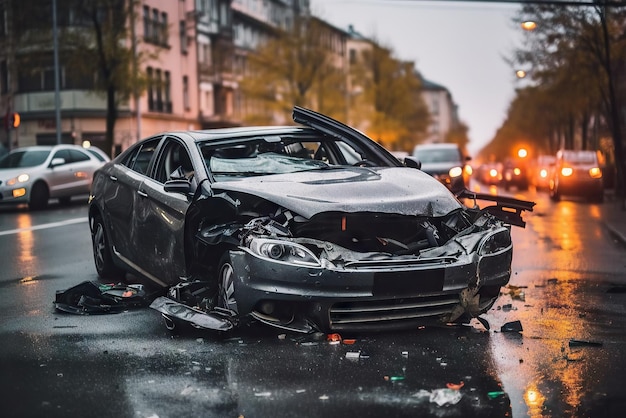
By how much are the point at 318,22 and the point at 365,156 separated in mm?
55136

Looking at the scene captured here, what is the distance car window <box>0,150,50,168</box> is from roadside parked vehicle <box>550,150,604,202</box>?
1574 cm

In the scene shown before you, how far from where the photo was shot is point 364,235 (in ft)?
22.0

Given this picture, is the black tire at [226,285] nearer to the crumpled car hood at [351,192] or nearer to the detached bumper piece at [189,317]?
the detached bumper piece at [189,317]

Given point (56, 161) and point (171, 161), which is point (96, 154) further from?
point (171, 161)

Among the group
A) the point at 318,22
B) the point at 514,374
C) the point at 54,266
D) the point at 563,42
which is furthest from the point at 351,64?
the point at 514,374

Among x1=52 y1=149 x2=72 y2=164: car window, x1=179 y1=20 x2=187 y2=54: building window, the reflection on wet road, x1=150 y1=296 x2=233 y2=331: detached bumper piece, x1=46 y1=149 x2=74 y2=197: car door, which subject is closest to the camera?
the reflection on wet road

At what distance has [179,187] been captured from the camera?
718cm

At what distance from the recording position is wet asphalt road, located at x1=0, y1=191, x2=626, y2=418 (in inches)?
185

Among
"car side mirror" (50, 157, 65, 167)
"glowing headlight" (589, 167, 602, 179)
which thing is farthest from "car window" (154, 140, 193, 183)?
"glowing headlight" (589, 167, 602, 179)

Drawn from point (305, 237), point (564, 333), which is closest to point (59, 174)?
point (305, 237)

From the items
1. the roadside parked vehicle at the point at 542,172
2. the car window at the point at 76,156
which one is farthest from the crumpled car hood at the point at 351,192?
the roadside parked vehicle at the point at 542,172

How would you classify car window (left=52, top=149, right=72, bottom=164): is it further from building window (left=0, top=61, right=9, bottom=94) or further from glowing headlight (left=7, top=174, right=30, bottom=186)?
building window (left=0, top=61, right=9, bottom=94)

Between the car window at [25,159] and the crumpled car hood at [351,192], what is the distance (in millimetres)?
17720

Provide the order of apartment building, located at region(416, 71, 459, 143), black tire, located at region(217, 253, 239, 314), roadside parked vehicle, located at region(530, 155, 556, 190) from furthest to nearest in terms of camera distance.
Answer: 1. apartment building, located at region(416, 71, 459, 143)
2. roadside parked vehicle, located at region(530, 155, 556, 190)
3. black tire, located at region(217, 253, 239, 314)
